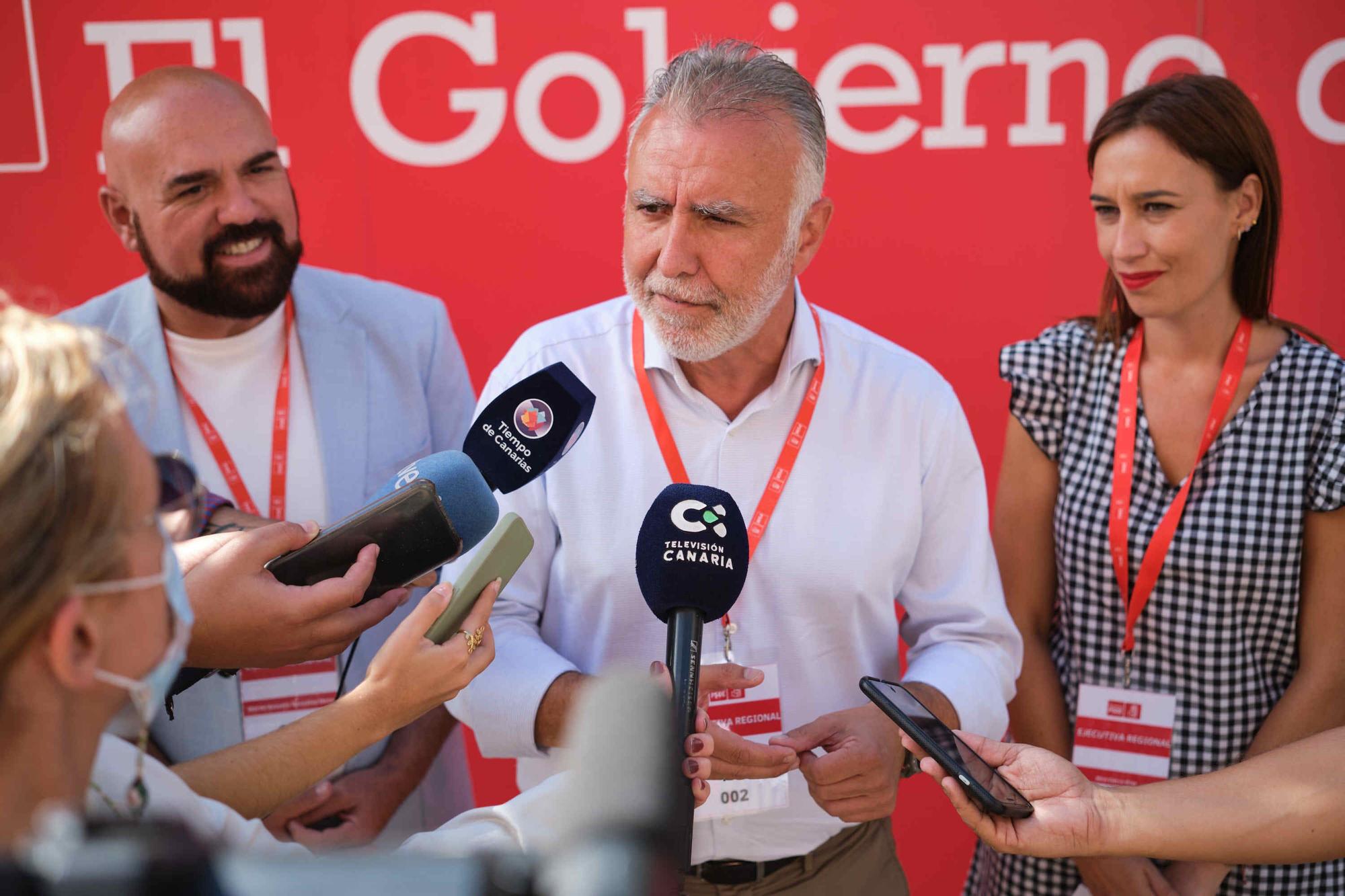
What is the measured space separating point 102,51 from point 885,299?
2.32m

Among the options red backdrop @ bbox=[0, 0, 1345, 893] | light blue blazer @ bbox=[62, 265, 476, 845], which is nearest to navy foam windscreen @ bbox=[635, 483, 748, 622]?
light blue blazer @ bbox=[62, 265, 476, 845]

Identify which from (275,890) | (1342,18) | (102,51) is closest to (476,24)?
(102,51)

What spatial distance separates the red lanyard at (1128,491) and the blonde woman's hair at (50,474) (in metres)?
2.08

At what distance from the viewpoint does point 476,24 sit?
3.18m

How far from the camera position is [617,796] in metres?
0.75

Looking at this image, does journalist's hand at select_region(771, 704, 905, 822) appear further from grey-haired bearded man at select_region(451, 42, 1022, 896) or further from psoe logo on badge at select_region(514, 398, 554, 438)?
psoe logo on badge at select_region(514, 398, 554, 438)

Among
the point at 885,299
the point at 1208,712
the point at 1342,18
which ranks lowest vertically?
the point at 1208,712

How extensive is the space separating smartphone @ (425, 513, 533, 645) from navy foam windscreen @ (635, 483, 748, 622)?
0.21m

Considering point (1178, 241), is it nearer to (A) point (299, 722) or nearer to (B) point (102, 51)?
(A) point (299, 722)

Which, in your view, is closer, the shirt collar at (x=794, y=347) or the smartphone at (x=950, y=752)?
the smartphone at (x=950, y=752)

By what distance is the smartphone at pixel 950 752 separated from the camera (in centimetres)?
165

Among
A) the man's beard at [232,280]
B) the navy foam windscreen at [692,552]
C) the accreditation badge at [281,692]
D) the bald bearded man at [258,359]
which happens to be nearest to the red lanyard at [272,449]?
the bald bearded man at [258,359]

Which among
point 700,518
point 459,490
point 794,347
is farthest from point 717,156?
point 459,490

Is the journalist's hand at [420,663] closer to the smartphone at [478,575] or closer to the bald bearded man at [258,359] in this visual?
the smartphone at [478,575]
